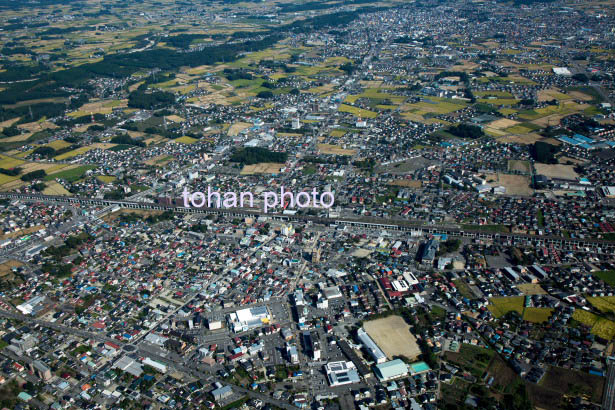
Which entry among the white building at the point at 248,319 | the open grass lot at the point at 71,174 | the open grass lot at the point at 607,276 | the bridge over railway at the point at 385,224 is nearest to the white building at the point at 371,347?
the white building at the point at 248,319

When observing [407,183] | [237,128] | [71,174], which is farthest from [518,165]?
[71,174]

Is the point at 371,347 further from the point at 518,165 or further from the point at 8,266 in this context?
the point at 518,165

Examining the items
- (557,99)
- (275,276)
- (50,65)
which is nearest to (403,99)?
(557,99)

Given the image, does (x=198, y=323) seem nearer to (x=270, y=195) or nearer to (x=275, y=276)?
(x=275, y=276)

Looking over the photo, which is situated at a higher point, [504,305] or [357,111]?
[357,111]

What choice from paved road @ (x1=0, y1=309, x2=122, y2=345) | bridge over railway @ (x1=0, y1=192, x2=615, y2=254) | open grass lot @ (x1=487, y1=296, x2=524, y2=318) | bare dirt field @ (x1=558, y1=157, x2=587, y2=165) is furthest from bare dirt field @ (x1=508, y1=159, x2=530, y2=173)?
paved road @ (x1=0, y1=309, x2=122, y2=345)

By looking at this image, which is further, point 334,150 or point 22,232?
point 334,150

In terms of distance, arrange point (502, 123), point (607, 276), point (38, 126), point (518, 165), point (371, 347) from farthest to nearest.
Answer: point (38, 126), point (502, 123), point (518, 165), point (607, 276), point (371, 347)
